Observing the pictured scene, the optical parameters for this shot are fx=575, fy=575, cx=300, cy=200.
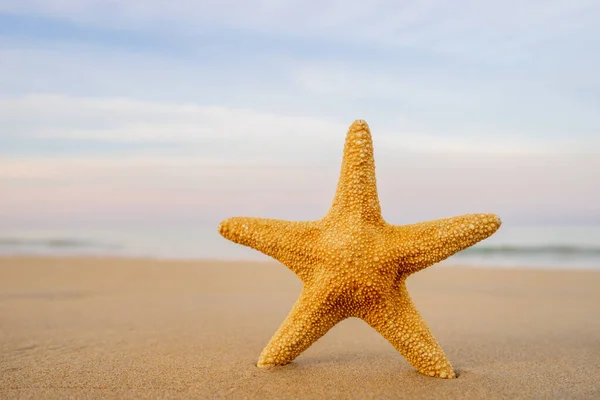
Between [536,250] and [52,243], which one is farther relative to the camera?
[52,243]

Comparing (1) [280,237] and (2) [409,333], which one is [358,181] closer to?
(1) [280,237]

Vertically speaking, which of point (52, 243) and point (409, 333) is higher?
point (409, 333)

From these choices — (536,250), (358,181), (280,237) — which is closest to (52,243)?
(536,250)

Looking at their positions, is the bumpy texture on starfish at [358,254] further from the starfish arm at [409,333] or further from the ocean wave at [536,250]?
the ocean wave at [536,250]

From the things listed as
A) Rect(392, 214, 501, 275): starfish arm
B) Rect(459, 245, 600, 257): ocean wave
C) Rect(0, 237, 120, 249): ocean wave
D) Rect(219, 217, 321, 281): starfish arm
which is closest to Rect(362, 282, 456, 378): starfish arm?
Rect(392, 214, 501, 275): starfish arm

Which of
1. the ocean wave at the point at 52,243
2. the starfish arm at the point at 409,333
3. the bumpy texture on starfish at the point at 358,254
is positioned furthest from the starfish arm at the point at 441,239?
the ocean wave at the point at 52,243

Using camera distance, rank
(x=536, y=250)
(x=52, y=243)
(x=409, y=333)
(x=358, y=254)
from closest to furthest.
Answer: (x=358, y=254) < (x=409, y=333) < (x=536, y=250) < (x=52, y=243)
